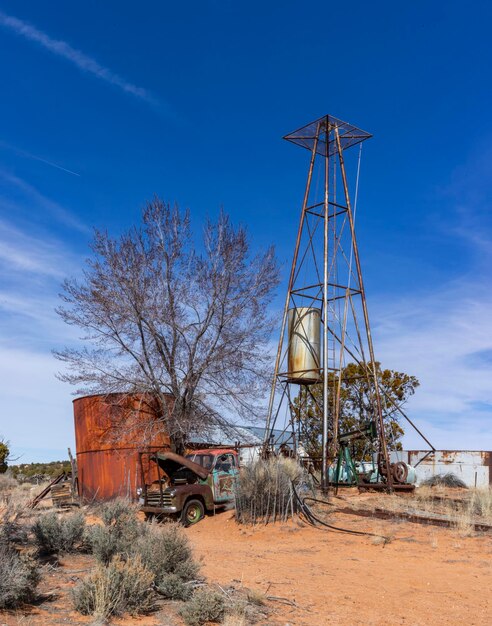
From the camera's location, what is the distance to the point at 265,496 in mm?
16719

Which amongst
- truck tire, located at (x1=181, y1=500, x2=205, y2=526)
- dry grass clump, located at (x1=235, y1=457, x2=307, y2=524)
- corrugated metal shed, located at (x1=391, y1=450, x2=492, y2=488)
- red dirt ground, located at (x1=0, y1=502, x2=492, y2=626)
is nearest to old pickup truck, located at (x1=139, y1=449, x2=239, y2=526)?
truck tire, located at (x1=181, y1=500, x2=205, y2=526)

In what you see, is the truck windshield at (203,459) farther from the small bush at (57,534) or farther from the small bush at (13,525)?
the small bush at (13,525)

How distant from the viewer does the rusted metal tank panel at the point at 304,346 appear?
2212cm

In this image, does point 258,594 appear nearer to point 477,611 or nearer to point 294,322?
point 477,611

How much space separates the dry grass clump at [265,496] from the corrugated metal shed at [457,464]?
584 inches

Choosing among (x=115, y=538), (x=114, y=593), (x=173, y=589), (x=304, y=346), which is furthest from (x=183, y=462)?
(x=114, y=593)

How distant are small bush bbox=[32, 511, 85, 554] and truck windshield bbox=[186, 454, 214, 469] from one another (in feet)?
27.9

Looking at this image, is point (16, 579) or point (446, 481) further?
point (446, 481)

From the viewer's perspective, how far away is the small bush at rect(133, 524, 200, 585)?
Result: 28.5 feet

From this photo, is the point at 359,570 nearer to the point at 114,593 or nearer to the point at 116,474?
the point at 114,593

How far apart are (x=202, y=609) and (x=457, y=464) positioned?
26580 mm

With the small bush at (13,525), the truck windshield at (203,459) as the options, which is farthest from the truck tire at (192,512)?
the small bush at (13,525)

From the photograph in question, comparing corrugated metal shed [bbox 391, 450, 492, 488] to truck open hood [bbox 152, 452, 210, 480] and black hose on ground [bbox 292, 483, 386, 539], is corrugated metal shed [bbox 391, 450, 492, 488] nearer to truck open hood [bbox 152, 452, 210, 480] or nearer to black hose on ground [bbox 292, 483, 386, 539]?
truck open hood [bbox 152, 452, 210, 480]

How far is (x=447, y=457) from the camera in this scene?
3209 cm
